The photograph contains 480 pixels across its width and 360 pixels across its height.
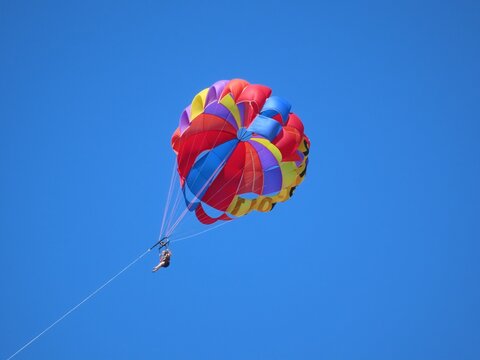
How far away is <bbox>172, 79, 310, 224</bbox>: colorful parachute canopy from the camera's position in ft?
61.6

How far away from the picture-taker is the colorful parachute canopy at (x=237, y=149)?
1878cm

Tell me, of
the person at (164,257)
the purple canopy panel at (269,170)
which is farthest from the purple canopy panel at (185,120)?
the person at (164,257)

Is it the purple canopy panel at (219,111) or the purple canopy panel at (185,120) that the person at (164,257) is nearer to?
the purple canopy panel at (185,120)

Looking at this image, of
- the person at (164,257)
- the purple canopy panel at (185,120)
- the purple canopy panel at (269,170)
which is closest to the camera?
the person at (164,257)

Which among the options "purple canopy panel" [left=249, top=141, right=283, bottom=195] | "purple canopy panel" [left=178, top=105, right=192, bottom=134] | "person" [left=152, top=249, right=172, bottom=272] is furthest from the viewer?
"purple canopy panel" [left=178, top=105, right=192, bottom=134]

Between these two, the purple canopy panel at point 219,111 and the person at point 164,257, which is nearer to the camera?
the person at point 164,257

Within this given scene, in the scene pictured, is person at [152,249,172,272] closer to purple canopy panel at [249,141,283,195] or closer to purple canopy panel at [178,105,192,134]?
purple canopy panel at [249,141,283,195]

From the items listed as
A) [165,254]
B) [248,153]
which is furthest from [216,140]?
[165,254]

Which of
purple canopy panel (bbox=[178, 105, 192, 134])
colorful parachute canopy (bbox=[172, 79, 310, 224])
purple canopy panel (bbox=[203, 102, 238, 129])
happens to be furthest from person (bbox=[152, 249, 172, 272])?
purple canopy panel (bbox=[203, 102, 238, 129])

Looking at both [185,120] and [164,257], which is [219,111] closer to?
[185,120]

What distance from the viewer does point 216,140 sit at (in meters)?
19.6

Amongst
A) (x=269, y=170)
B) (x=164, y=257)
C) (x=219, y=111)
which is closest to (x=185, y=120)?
(x=219, y=111)

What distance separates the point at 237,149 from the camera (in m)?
19.7

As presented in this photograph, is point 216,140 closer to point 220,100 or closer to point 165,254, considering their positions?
point 220,100
